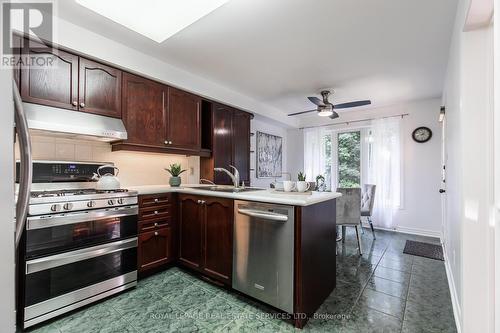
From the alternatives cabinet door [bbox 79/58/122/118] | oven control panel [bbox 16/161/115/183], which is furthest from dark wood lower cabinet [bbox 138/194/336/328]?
cabinet door [bbox 79/58/122/118]

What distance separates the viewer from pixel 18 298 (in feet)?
5.17

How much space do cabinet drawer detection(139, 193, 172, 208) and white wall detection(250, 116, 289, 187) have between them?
7.71 ft

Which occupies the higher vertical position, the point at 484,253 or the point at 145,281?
the point at 484,253

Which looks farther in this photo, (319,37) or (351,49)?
(351,49)

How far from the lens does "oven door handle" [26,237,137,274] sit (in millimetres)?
1616

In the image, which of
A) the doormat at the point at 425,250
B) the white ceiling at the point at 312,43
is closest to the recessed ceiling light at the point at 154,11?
the white ceiling at the point at 312,43

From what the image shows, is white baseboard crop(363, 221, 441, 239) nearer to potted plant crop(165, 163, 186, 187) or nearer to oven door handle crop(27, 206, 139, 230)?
potted plant crop(165, 163, 186, 187)

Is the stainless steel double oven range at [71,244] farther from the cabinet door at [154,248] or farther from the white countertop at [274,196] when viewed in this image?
the white countertop at [274,196]

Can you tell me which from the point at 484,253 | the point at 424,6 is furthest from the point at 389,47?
the point at 484,253

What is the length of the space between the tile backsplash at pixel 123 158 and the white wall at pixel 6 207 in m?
1.85

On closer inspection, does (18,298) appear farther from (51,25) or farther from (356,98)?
(356,98)

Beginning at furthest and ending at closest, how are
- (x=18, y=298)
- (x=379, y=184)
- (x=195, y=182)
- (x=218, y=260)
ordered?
1. (x=379, y=184)
2. (x=195, y=182)
3. (x=218, y=260)
4. (x=18, y=298)

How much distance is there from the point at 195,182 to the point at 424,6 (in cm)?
313

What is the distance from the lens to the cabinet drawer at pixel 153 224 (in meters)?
2.31
